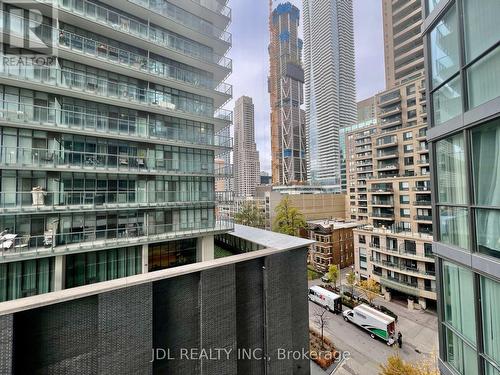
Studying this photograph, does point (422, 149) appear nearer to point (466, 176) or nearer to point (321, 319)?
point (321, 319)

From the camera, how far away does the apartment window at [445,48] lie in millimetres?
5109

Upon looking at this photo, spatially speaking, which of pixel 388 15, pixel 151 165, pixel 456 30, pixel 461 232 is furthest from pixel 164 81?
pixel 388 15

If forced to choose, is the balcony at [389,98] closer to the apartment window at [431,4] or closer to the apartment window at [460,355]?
the apartment window at [431,4]

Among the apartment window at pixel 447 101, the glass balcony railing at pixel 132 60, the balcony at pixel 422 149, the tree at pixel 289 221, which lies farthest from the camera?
the tree at pixel 289 221

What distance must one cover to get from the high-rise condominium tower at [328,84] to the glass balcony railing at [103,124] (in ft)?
308

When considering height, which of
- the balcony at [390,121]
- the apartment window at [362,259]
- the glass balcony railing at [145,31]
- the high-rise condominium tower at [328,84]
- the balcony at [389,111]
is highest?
the high-rise condominium tower at [328,84]

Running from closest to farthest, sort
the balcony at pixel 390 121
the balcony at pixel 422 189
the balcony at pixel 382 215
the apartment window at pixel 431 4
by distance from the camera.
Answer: the apartment window at pixel 431 4 < the balcony at pixel 422 189 < the balcony at pixel 382 215 < the balcony at pixel 390 121

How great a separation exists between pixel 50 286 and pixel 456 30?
53.6 ft

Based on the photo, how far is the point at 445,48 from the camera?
5.48m

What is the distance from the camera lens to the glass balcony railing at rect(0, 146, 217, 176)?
9.70 m

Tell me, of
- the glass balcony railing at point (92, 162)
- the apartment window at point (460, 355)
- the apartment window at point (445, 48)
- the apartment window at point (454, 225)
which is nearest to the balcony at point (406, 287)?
the apartment window at point (460, 355)

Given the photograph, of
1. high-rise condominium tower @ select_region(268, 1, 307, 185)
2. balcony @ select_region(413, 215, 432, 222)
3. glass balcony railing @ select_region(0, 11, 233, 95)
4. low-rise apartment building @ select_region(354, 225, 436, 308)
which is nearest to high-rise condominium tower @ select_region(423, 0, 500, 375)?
glass balcony railing @ select_region(0, 11, 233, 95)

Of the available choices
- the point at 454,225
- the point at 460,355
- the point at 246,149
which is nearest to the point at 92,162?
the point at 454,225

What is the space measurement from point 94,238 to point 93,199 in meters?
1.94
